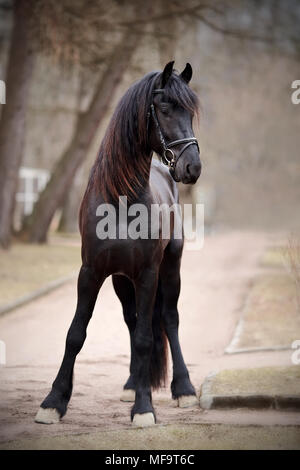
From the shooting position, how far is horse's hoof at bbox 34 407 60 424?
495cm

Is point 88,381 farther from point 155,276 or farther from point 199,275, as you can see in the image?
point 199,275

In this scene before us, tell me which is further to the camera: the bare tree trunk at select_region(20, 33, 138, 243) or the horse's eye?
the bare tree trunk at select_region(20, 33, 138, 243)

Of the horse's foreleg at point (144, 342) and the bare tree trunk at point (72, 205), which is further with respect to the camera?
the bare tree trunk at point (72, 205)

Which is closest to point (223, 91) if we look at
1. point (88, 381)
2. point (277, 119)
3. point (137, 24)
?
point (277, 119)

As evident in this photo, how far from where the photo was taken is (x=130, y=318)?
591cm

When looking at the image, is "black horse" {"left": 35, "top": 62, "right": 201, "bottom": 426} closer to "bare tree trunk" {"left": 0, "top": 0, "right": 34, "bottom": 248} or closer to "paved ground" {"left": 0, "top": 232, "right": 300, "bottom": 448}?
"paved ground" {"left": 0, "top": 232, "right": 300, "bottom": 448}

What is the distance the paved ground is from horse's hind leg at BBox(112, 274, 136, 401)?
13cm

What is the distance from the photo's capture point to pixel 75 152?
20750mm

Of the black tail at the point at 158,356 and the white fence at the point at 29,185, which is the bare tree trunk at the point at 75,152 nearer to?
the white fence at the point at 29,185

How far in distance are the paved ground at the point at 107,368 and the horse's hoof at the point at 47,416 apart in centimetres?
5

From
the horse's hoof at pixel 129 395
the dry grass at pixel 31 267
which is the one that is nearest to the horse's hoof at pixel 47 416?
the horse's hoof at pixel 129 395

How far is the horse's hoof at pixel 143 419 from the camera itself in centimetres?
485

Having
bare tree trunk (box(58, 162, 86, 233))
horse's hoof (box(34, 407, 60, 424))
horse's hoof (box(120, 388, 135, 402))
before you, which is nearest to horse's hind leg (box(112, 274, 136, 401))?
horse's hoof (box(120, 388, 135, 402))
